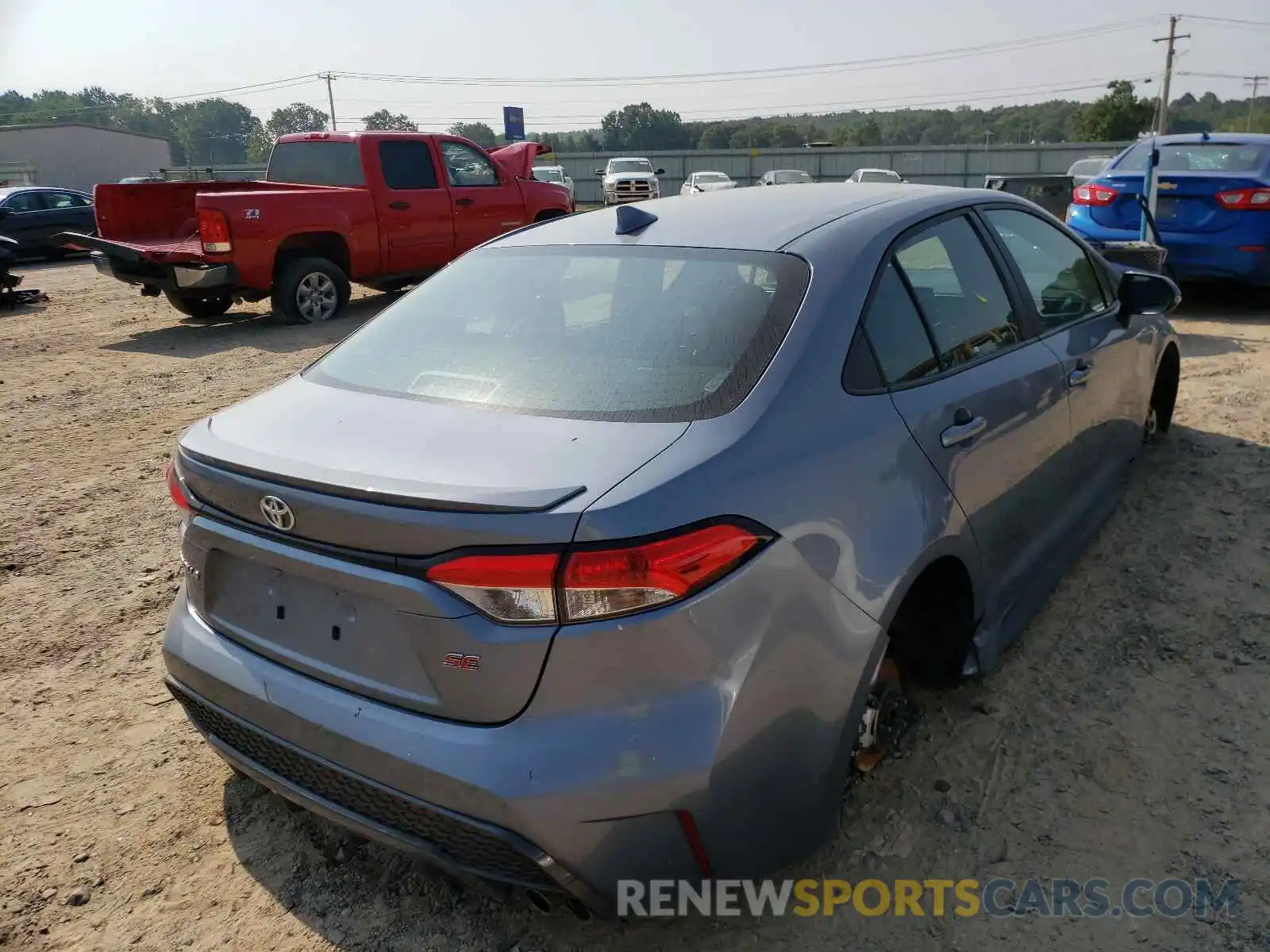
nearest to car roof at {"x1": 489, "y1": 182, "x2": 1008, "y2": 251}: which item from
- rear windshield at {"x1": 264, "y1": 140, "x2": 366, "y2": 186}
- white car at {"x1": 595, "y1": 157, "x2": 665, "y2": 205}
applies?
rear windshield at {"x1": 264, "y1": 140, "x2": 366, "y2": 186}

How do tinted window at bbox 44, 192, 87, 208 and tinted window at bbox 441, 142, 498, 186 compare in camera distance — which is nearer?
tinted window at bbox 441, 142, 498, 186

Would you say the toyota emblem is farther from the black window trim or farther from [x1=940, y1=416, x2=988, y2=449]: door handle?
the black window trim

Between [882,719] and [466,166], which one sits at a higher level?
[466,166]

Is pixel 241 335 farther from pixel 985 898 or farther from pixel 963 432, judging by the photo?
pixel 985 898

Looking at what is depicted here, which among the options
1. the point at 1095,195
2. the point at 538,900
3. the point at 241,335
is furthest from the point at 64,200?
the point at 538,900

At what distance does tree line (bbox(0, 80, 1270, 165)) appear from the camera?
6881 cm

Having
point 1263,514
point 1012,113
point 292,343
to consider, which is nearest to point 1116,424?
point 1263,514

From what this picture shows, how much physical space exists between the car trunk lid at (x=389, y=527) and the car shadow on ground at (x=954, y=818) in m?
0.53

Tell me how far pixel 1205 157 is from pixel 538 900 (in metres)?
9.74

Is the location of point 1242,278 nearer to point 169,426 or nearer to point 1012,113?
Answer: point 169,426

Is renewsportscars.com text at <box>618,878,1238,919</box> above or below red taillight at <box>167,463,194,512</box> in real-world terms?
below

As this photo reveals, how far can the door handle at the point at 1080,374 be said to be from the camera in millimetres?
3438

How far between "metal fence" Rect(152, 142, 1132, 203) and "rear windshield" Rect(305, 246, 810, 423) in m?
43.3

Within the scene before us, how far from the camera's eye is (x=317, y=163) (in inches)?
436
